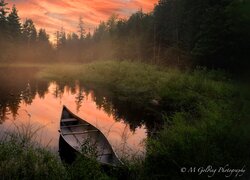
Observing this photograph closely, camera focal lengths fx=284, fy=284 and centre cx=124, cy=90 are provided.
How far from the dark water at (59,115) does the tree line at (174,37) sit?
1339 cm

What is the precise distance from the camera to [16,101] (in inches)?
916

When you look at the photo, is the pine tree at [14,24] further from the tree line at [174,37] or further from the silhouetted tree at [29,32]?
the silhouetted tree at [29,32]

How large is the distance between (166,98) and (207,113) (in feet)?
33.9

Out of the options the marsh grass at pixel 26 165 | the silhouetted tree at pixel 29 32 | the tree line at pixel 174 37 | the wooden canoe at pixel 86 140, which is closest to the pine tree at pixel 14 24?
the tree line at pixel 174 37

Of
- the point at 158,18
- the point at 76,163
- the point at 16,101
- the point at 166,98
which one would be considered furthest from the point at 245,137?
the point at 158,18

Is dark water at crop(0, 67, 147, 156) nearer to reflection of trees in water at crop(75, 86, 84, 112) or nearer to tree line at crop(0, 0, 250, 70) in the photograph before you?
reflection of trees in water at crop(75, 86, 84, 112)

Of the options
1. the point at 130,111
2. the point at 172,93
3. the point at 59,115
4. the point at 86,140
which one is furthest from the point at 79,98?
the point at 86,140

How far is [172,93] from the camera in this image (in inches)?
863

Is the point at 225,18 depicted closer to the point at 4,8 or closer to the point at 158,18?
the point at 158,18

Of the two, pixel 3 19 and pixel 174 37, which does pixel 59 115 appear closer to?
pixel 174 37

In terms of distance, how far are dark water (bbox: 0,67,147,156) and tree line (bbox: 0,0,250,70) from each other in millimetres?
13390

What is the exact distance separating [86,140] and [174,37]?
42362 mm

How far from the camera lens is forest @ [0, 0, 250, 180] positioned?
7.73m

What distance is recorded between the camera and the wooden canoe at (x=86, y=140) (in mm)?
8867
